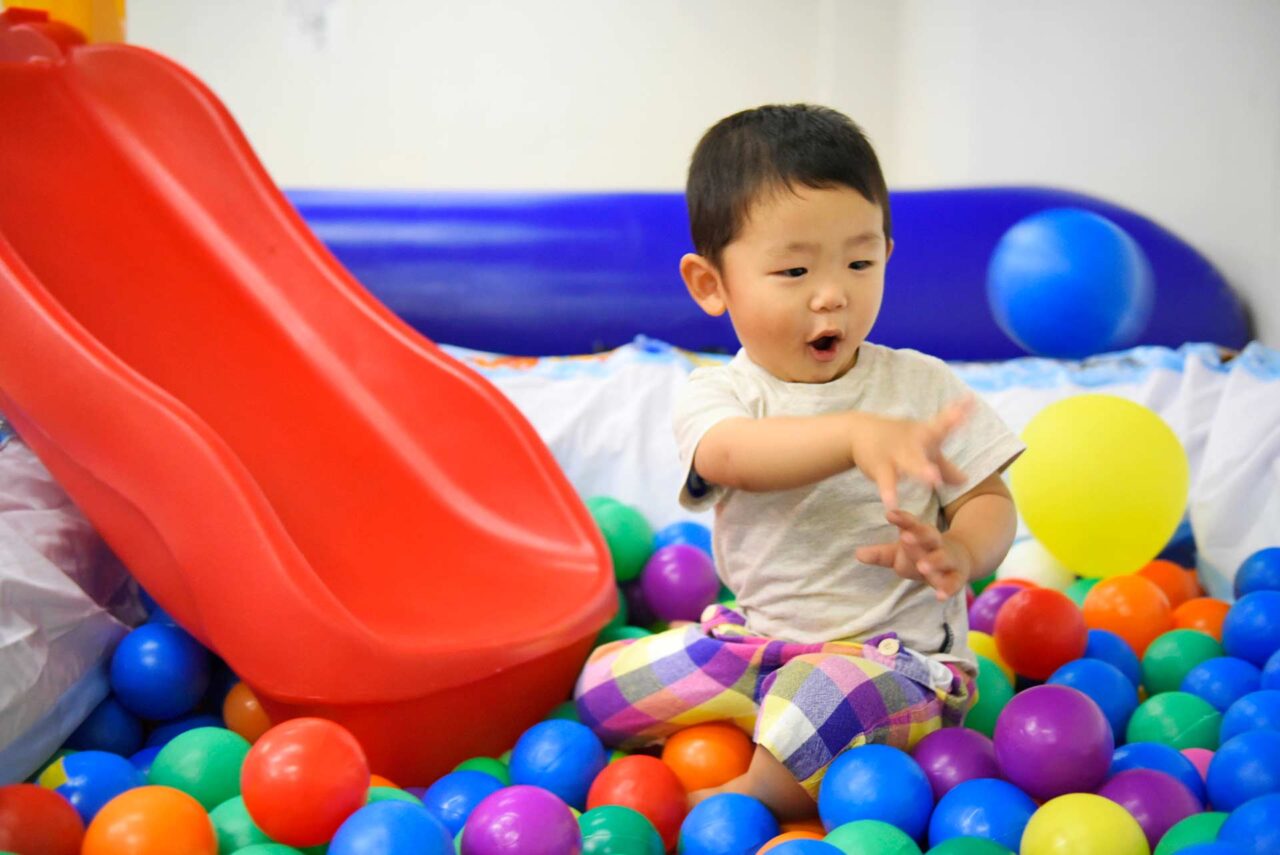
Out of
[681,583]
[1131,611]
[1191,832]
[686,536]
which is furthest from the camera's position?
[686,536]

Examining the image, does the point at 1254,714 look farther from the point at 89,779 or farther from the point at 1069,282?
the point at 89,779

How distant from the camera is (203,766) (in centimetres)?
115

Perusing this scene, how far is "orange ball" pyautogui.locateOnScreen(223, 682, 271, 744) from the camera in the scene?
51.0 inches

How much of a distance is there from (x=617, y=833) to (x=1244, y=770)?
1.59 ft

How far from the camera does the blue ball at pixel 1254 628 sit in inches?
51.7

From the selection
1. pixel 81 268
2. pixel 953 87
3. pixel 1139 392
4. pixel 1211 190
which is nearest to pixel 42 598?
pixel 81 268

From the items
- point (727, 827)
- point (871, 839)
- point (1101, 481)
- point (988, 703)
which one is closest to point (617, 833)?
point (727, 827)

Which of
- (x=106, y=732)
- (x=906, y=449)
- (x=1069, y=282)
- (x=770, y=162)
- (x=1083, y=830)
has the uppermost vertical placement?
(x=770, y=162)

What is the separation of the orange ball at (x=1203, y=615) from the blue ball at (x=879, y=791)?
559mm

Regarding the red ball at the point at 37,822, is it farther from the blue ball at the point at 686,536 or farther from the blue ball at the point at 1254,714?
the blue ball at the point at 1254,714

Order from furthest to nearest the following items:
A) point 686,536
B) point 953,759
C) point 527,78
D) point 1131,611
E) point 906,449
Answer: point 527,78, point 686,536, point 1131,611, point 953,759, point 906,449

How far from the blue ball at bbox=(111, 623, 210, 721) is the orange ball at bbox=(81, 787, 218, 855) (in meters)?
0.30

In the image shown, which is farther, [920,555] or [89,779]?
[89,779]

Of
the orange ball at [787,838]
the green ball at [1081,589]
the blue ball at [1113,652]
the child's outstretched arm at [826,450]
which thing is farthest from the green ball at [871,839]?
the green ball at [1081,589]
